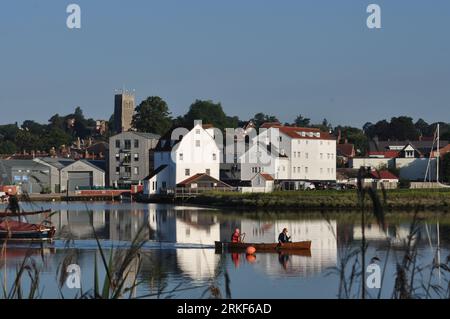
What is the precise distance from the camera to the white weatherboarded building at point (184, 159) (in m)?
91.7

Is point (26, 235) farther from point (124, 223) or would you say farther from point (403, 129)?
point (403, 129)

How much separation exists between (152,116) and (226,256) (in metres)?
94.2

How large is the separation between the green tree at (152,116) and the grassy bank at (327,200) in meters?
52.4

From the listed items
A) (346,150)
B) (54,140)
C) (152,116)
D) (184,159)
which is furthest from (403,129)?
(184,159)

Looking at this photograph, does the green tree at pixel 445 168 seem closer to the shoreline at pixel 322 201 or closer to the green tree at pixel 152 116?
the shoreline at pixel 322 201

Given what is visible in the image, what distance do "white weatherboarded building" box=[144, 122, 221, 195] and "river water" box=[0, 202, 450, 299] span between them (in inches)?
919

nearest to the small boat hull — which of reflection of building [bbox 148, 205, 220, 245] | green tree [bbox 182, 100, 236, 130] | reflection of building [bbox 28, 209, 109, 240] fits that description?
reflection of building [bbox 28, 209, 109, 240]

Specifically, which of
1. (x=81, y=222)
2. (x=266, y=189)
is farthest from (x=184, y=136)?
(x=81, y=222)

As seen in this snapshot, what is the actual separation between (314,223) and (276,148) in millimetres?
41513

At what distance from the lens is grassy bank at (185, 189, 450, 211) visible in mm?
72938

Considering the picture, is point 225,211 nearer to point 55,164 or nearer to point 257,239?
point 257,239

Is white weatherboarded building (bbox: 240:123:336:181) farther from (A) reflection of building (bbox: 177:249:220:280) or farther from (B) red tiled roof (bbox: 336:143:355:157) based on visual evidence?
(A) reflection of building (bbox: 177:249:220:280)

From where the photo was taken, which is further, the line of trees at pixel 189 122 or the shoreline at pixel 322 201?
the line of trees at pixel 189 122

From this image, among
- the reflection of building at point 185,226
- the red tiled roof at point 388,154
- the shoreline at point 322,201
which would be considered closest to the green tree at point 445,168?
the red tiled roof at point 388,154
